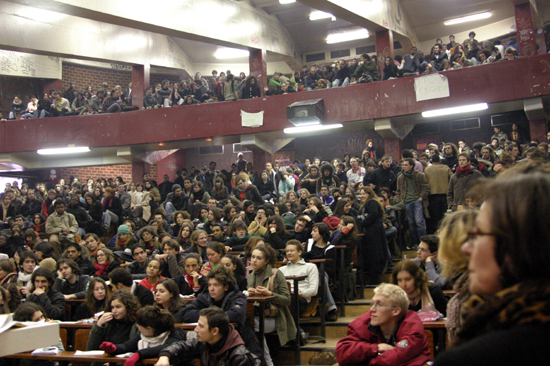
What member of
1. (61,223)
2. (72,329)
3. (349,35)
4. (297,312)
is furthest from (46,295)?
(349,35)

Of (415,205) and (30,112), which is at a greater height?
(30,112)

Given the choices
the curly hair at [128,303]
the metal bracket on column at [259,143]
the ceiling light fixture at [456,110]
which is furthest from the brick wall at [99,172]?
the curly hair at [128,303]

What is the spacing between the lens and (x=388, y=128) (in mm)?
11422

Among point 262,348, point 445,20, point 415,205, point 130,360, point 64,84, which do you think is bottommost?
point 262,348

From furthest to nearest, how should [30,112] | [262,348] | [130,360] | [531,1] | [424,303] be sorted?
Result: [30,112]
[531,1]
[262,348]
[424,303]
[130,360]

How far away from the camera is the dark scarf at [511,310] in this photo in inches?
30.3

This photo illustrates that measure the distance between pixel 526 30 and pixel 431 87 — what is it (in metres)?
2.52

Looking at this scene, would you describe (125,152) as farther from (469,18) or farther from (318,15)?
(469,18)

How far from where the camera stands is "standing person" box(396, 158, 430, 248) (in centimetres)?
713

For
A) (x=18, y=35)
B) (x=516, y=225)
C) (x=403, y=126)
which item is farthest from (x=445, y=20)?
(x=516, y=225)

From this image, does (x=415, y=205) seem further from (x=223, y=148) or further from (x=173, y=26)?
(x=223, y=148)

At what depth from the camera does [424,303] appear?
339 cm

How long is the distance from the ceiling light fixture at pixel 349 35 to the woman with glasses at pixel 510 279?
1611cm

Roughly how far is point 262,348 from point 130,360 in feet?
4.21
